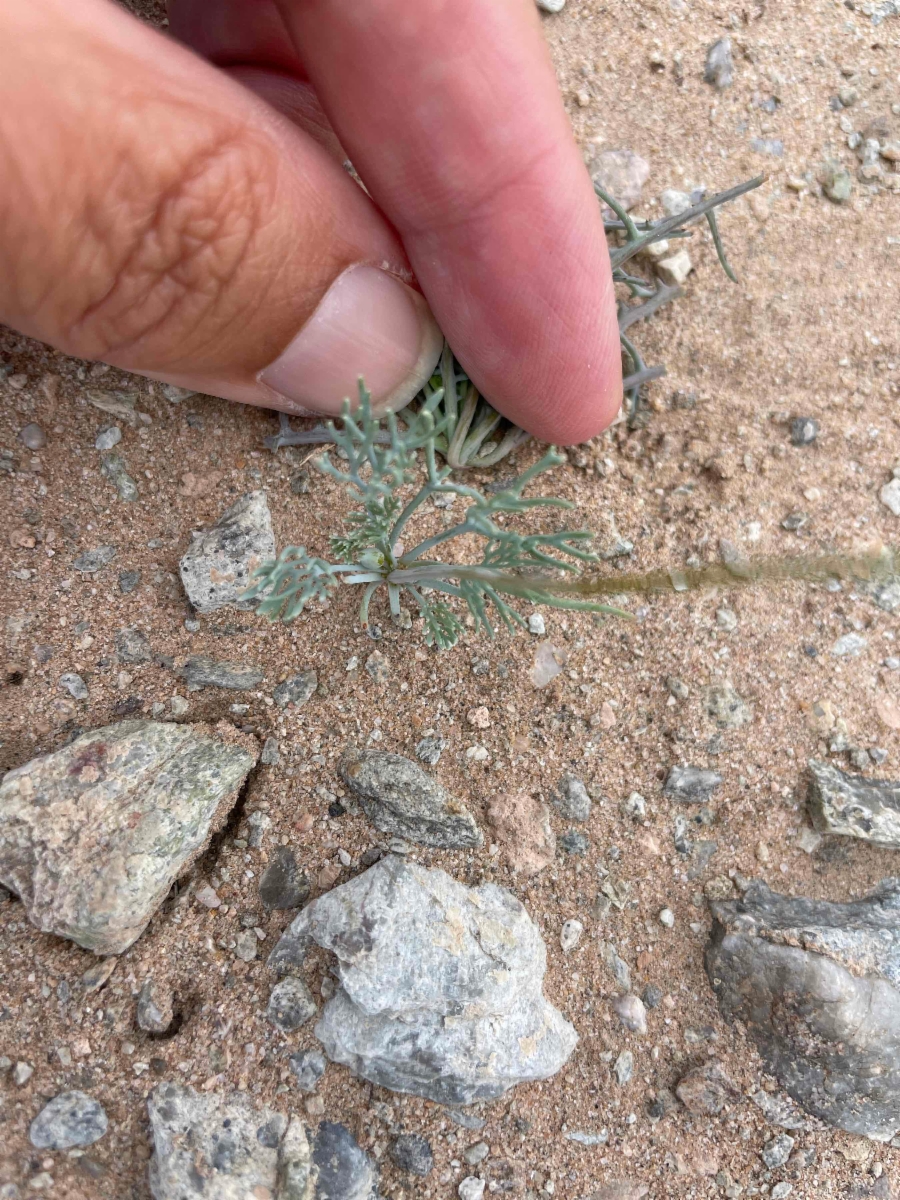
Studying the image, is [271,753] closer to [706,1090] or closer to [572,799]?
[572,799]

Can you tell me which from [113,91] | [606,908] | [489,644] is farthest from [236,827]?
[113,91]

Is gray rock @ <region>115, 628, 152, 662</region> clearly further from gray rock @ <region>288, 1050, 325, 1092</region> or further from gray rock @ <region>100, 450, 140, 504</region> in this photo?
gray rock @ <region>288, 1050, 325, 1092</region>

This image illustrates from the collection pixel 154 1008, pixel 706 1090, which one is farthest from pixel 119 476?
pixel 706 1090

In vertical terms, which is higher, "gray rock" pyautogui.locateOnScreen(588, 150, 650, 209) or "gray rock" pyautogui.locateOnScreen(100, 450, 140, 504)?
"gray rock" pyautogui.locateOnScreen(100, 450, 140, 504)

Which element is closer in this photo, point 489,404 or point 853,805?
point 853,805

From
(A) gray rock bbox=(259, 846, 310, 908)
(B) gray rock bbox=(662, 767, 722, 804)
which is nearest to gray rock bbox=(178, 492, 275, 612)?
(A) gray rock bbox=(259, 846, 310, 908)

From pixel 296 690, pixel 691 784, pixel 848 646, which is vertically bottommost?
pixel 848 646
